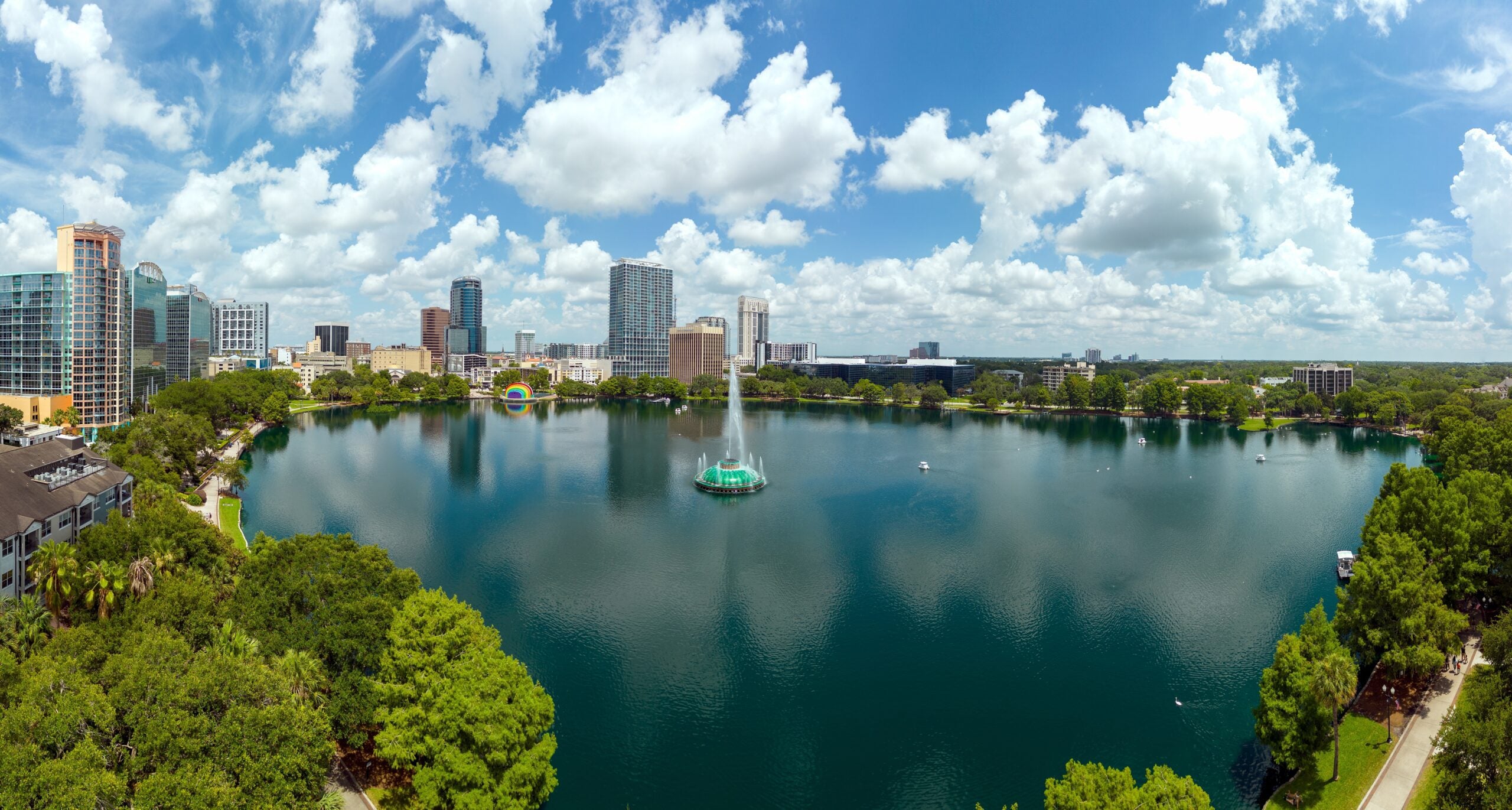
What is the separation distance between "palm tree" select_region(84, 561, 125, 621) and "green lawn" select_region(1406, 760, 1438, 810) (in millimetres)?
47403

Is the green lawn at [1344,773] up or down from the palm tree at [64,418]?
down

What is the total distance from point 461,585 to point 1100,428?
125472 millimetres

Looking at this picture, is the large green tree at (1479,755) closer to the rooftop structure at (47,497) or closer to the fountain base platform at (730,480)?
the rooftop structure at (47,497)

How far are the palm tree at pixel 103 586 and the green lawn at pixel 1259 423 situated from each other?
158339 mm

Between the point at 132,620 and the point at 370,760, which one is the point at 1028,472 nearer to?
the point at 370,760

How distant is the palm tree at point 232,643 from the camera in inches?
964

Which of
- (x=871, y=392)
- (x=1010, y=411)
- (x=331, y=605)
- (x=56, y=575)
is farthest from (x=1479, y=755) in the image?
(x=871, y=392)

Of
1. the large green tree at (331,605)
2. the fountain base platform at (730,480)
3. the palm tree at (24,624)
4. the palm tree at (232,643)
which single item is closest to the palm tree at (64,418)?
the palm tree at (24,624)

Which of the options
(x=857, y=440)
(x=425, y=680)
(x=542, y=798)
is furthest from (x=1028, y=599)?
(x=857, y=440)

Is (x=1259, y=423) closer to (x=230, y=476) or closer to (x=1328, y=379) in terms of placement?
(x=1328, y=379)

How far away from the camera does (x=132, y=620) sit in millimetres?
27000

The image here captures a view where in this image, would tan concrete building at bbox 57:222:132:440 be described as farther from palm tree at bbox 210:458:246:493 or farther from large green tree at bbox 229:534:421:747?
large green tree at bbox 229:534:421:747

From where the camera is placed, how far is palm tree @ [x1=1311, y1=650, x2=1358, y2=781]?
926 inches

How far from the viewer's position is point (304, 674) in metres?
24.0
